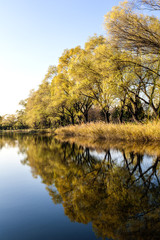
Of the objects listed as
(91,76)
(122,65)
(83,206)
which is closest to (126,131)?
(122,65)

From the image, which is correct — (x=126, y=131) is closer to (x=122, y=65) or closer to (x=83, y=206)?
(x=122, y=65)

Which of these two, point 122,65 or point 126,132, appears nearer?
point 126,132

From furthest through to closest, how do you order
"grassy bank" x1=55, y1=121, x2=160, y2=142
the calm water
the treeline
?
1. "grassy bank" x1=55, y1=121, x2=160, y2=142
2. the treeline
3. the calm water

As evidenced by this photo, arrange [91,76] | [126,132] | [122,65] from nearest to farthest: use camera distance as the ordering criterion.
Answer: [126,132], [122,65], [91,76]

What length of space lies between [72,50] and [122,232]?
28.6 meters

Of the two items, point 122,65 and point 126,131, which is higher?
point 122,65

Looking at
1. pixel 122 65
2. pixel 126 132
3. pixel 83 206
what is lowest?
pixel 83 206

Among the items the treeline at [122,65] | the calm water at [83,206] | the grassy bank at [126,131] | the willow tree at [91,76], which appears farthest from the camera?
→ the willow tree at [91,76]

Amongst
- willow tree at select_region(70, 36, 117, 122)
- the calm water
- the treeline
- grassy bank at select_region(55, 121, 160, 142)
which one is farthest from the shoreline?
the calm water

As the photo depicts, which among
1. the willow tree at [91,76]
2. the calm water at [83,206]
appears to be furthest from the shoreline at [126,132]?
the calm water at [83,206]

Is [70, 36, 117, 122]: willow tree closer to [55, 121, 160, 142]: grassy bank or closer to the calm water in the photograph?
[55, 121, 160, 142]: grassy bank

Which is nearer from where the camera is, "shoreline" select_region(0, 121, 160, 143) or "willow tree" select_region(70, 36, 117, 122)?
"shoreline" select_region(0, 121, 160, 143)

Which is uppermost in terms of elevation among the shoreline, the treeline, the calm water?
the treeline

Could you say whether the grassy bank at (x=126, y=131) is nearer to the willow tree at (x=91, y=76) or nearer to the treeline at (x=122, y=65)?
the treeline at (x=122, y=65)
